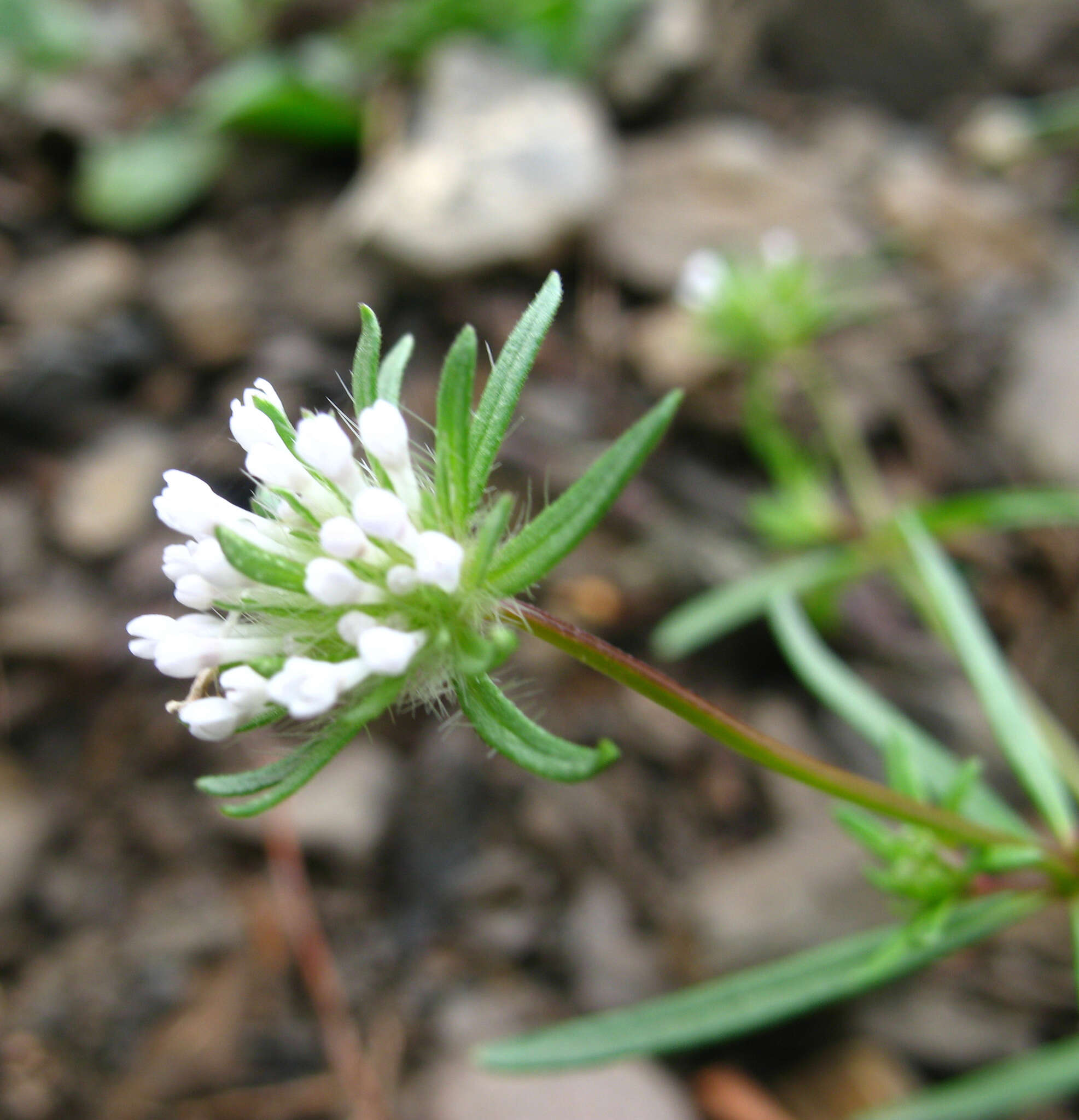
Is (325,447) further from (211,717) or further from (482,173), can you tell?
(482,173)

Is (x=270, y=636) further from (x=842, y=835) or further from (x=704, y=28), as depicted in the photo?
(x=704, y=28)

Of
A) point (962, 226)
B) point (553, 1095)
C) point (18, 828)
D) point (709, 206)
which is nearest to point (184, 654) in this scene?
point (553, 1095)

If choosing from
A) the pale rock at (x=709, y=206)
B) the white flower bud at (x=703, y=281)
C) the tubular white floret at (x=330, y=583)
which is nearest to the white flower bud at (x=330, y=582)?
the tubular white floret at (x=330, y=583)

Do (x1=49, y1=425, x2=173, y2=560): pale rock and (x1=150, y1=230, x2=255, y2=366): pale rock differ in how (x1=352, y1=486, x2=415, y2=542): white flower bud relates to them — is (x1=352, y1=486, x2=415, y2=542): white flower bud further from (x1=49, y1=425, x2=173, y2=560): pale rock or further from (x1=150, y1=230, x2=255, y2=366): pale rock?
(x1=150, y1=230, x2=255, y2=366): pale rock

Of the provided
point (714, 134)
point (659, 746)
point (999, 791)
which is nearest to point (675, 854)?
point (659, 746)

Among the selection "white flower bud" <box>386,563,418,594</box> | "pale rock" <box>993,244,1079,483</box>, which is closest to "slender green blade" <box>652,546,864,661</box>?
"pale rock" <box>993,244,1079,483</box>

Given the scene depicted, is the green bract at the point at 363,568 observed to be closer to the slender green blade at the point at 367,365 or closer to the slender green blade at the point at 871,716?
the slender green blade at the point at 367,365
